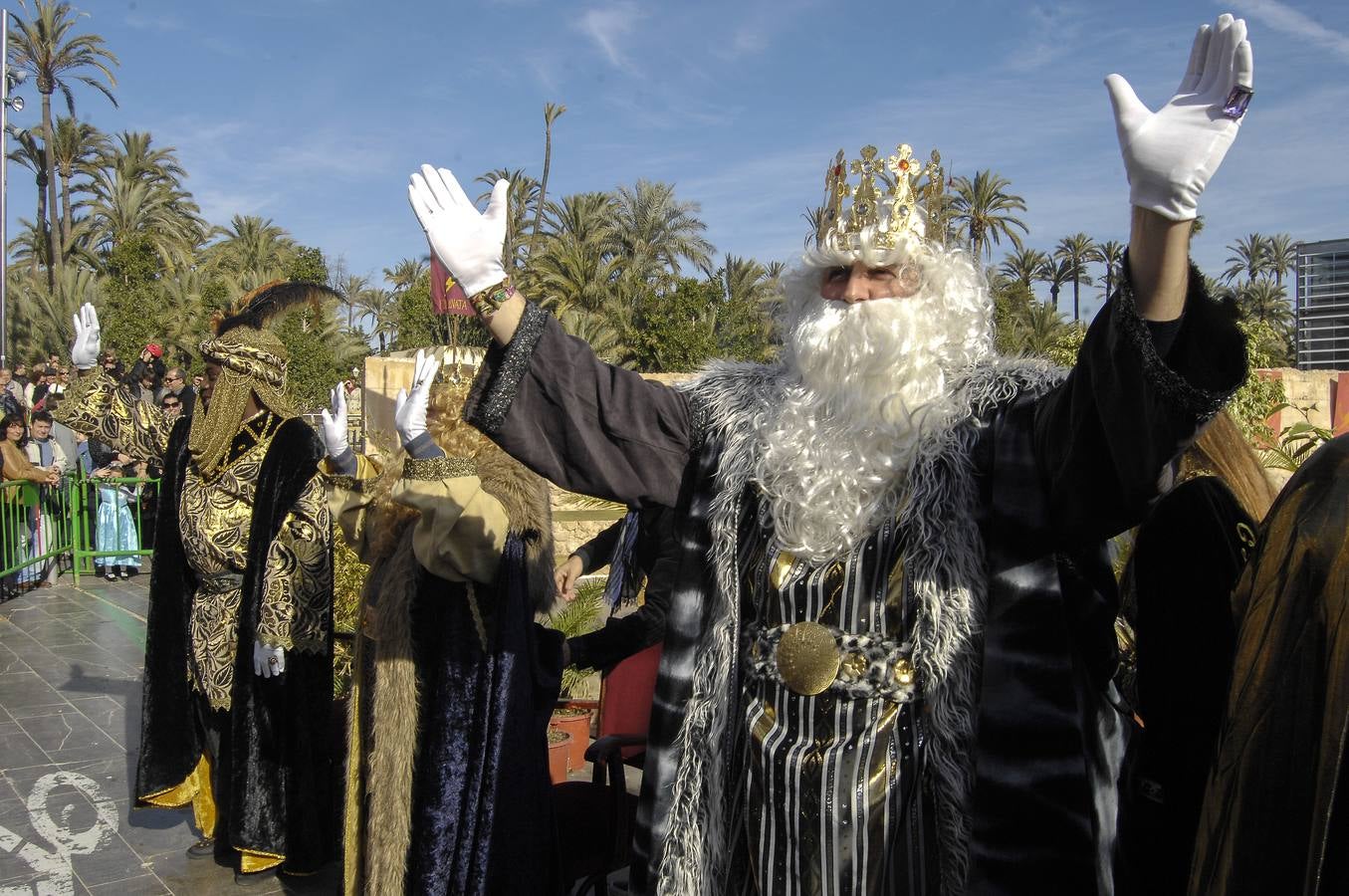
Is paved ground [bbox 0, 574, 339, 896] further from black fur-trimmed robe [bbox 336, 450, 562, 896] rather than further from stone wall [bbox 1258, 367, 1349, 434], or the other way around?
stone wall [bbox 1258, 367, 1349, 434]

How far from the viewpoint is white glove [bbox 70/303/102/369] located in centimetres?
543

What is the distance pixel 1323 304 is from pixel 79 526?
2179cm

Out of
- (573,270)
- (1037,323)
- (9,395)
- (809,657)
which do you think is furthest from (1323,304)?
(9,395)

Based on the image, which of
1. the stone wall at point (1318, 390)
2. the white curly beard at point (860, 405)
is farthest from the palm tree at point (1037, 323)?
the white curly beard at point (860, 405)

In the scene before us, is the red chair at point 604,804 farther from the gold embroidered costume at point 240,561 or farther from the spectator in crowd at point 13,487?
the spectator in crowd at point 13,487

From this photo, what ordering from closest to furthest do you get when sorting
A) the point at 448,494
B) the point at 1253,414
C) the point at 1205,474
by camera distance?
the point at 1205,474, the point at 448,494, the point at 1253,414

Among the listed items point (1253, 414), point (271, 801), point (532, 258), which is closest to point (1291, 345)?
point (532, 258)

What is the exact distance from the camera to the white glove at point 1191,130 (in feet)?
4.19

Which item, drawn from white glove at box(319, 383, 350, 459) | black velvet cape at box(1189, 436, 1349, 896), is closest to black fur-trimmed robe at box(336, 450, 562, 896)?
white glove at box(319, 383, 350, 459)

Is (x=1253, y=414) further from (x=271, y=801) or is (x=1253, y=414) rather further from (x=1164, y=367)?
(x=271, y=801)

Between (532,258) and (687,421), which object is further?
(532,258)

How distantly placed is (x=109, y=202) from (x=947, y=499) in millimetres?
32775

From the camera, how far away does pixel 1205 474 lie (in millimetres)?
1831

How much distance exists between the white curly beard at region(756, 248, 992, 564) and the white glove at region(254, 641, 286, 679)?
8.89 ft
